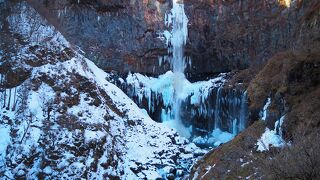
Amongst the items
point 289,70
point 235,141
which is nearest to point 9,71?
point 235,141

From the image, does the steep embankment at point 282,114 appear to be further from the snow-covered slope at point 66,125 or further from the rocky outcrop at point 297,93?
the snow-covered slope at point 66,125

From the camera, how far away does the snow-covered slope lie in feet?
77.0

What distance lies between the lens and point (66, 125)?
25.7 metres

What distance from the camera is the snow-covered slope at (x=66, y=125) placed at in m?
23.5

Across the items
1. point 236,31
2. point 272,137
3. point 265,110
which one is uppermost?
point 236,31

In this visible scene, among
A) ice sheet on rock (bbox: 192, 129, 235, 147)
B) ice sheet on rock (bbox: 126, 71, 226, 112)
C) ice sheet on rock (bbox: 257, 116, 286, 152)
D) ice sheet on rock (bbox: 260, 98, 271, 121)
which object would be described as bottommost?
ice sheet on rock (bbox: 257, 116, 286, 152)

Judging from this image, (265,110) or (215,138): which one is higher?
(265,110)

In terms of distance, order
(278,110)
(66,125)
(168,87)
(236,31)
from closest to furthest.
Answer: (278,110)
(66,125)
(168,87)
(236,31)

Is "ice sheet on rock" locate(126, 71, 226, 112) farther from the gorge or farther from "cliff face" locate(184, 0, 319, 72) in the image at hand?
"cliff face" locate(184, 0, 319, 72)

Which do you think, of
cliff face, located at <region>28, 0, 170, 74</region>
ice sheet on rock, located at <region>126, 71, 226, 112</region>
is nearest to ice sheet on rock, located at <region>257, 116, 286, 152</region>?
ice sheet on rock, located at <region>126, 71, 226, 112</region>

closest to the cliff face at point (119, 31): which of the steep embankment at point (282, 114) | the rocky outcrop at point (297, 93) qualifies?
the steep embankment at point (282, 114)

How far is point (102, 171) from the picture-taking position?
79.0ft

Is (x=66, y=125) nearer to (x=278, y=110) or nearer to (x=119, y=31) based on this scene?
(x=278, y=110)

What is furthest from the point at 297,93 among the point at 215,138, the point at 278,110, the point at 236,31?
the point at 236,31
